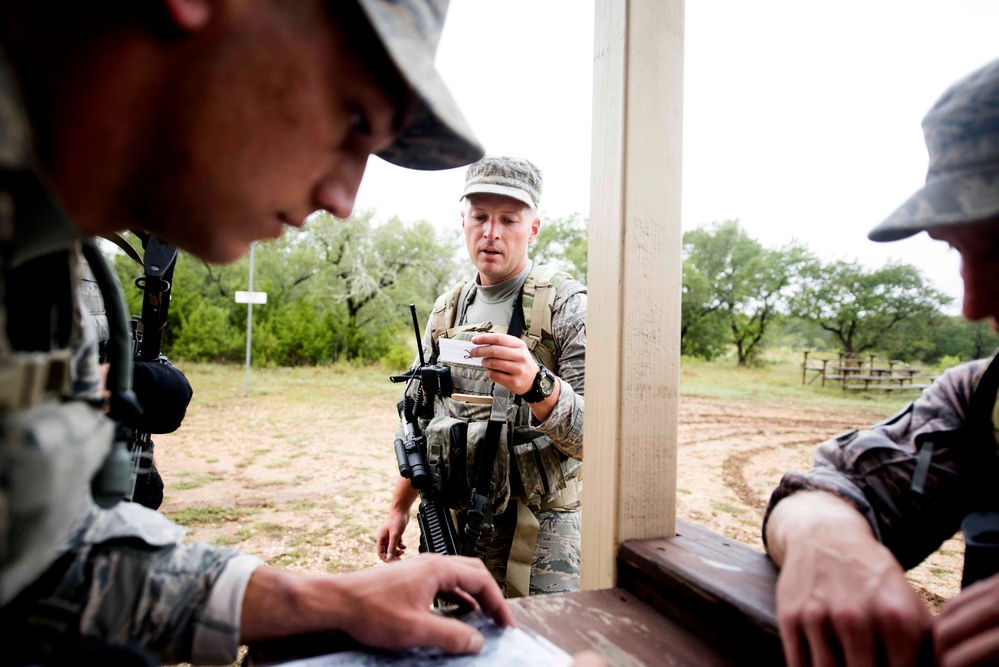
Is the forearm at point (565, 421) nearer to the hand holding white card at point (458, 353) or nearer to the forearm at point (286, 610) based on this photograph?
the hand holding white card at point (458, 353)

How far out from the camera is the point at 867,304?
2155cm

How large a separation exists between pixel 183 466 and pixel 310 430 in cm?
254

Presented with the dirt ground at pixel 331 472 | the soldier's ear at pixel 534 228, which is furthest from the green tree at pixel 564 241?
the soldier's ear at pixel 534 228

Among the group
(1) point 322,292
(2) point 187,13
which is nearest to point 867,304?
(1) point 322,292

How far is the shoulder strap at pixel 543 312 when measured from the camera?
8.35ft

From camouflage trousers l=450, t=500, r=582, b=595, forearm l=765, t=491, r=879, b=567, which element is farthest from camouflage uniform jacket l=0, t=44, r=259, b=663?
camouflage trousers l=450, t=500, r=582, b=595

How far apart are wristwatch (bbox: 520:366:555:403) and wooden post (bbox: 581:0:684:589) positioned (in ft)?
2.84

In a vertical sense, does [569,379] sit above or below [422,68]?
below

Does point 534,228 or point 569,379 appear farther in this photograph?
point 534,228

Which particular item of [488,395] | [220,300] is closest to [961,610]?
[488,395]

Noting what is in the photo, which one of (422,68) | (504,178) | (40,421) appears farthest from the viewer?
(504,178)

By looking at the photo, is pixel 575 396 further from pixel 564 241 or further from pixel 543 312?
pixel 564 241

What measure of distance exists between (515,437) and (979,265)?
6.01ft

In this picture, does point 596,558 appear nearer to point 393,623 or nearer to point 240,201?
point 393,623
